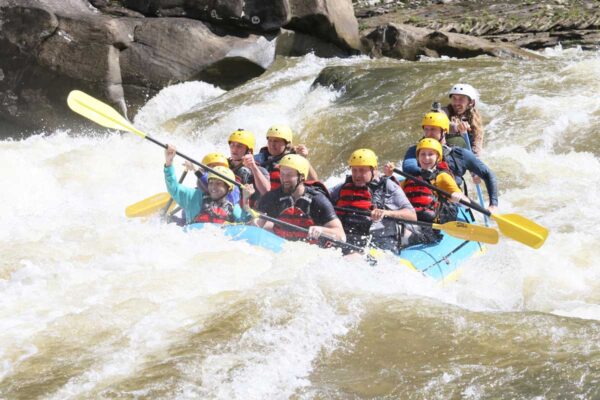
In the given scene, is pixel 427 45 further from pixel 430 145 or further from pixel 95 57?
pixel 430 145

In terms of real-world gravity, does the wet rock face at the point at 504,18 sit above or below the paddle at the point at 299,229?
below

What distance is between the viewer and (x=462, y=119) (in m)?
7.25

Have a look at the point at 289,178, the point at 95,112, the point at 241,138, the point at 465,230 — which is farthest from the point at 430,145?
the point at 95,112

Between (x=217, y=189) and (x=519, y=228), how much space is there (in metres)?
2.29

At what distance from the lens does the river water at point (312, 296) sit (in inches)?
153

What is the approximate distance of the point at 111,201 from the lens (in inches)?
362

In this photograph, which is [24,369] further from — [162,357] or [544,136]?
[544,136]

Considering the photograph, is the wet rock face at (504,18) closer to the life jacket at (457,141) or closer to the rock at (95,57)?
the rock at (95,57)

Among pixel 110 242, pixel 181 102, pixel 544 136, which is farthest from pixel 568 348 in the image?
pixel 181 102

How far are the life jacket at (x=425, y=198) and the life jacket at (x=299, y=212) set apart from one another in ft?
2.87

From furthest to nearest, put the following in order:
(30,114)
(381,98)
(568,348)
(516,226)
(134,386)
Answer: (30,114) → (381,98) → (516,226) → (568,348) → (134,386)

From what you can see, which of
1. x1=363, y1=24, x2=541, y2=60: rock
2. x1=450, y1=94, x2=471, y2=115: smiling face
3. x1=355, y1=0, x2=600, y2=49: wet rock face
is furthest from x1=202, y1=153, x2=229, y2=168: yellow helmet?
x1=355, y1=0, x2=600, y2=49: wet rock face

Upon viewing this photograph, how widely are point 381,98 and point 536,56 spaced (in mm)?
3783

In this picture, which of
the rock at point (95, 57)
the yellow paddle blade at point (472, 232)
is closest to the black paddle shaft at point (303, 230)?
the yellow paddle blade at point (472, 232)
